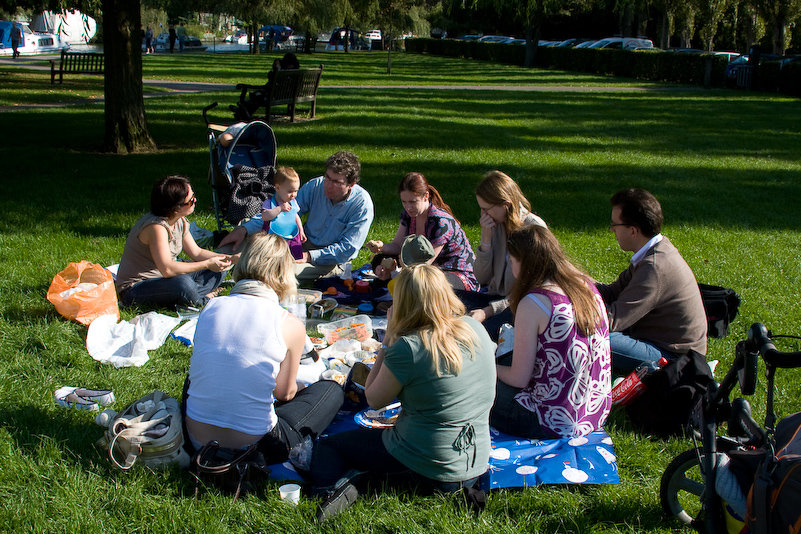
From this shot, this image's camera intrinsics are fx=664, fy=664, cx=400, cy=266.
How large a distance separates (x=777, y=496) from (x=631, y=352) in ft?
6.31

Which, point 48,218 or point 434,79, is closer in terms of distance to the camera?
point 48,218

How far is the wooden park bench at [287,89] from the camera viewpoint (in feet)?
41.9

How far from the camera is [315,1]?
691 inches

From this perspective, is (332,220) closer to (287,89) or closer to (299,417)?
(299,417)

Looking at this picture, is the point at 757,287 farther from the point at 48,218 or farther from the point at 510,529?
the point at 48,218

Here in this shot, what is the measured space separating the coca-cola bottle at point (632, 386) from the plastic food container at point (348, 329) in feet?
6.04

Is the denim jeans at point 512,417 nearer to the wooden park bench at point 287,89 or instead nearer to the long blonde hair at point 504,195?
the long blonde hair at point 504,195

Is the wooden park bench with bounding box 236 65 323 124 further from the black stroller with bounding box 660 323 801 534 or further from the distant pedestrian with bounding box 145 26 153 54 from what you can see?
the distant pedestrian with bounding box 145 26 153 54

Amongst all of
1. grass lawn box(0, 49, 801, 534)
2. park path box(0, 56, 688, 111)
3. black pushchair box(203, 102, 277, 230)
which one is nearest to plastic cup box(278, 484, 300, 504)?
grass lawn box(0, 49, 801, 534)

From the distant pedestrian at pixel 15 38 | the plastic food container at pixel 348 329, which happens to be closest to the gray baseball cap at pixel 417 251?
the plastic food container at pixel 348 329

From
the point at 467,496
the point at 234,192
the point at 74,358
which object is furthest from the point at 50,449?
the point at 234,192

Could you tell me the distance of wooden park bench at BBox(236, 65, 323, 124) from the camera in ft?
41.9

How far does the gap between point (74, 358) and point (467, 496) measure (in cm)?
279

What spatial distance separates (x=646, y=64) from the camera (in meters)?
30.4
